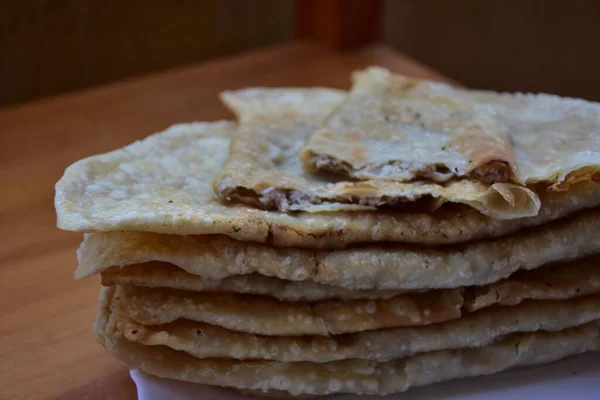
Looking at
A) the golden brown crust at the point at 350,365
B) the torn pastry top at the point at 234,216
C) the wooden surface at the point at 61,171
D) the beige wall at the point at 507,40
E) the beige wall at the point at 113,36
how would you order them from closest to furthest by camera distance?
the torn pastry top at the point at 234,216 < the golden brown crust at the point at 350,365 < the wooden surface at the point at 61,171 < the beige wall at the point at 113,36 < the beige wall at the point at 507,40

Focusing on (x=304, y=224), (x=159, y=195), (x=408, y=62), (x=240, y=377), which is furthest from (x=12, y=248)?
(x=408, y=62)

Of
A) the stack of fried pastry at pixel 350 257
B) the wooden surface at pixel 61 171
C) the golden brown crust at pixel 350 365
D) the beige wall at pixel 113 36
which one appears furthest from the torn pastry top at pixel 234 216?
the beige wall at pixel 113 36

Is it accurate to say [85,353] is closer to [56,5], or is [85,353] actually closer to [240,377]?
[240,377]

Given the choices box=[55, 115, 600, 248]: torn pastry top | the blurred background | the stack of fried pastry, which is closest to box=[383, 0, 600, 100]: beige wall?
the blurred background

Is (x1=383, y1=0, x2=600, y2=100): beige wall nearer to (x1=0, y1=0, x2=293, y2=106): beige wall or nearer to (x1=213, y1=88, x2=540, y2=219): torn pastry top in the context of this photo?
(x1=0, y1=0, x2=293, y2=106): beige wall

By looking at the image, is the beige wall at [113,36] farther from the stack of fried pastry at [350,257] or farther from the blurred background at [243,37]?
the stack of fried pastry at [350,257]

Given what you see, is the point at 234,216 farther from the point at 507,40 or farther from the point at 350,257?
the point at 507,40

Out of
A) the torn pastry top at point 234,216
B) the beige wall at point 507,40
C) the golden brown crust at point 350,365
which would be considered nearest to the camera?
the torn pastry top at point 234,216

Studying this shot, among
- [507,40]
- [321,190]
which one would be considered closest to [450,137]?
[321,190]
